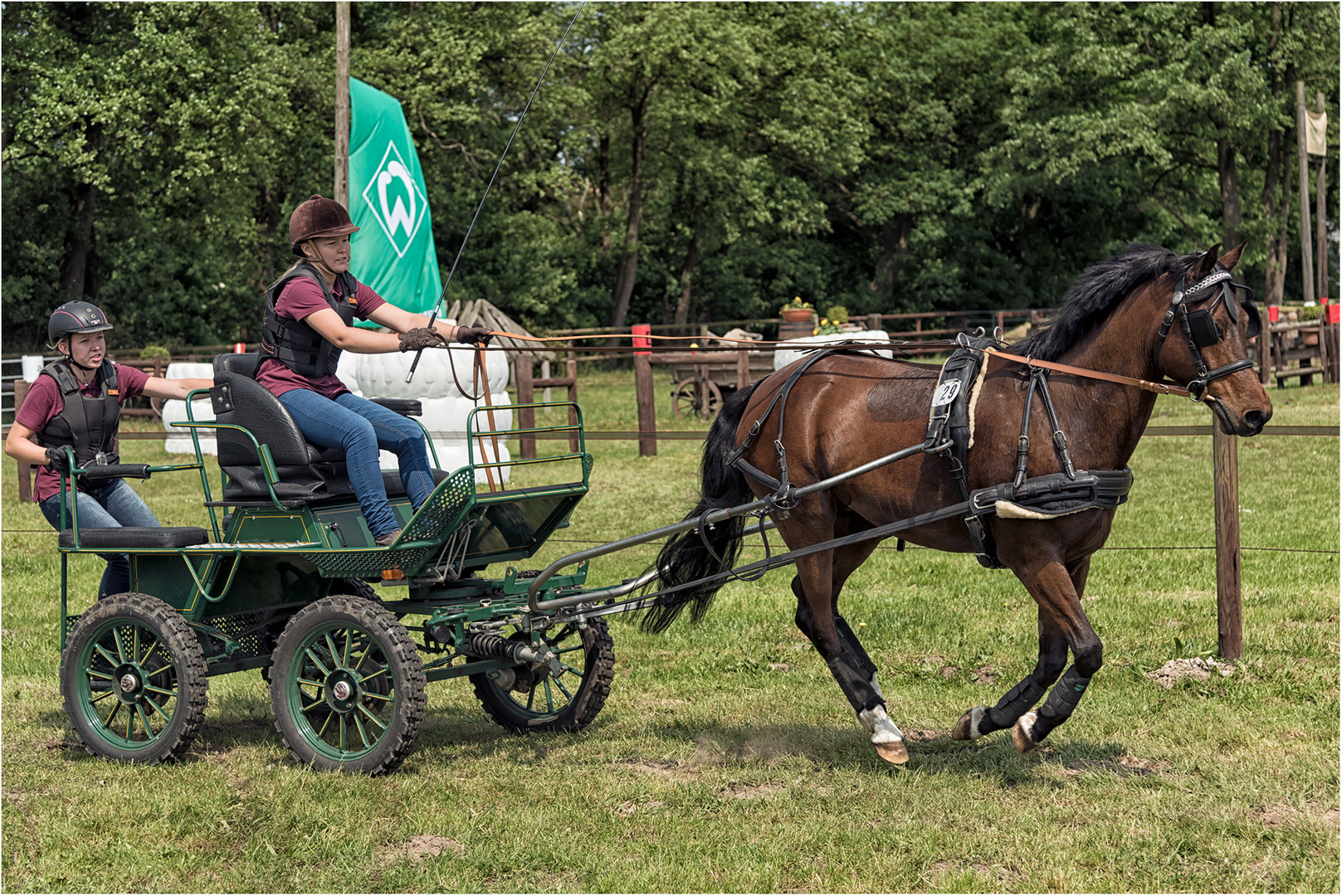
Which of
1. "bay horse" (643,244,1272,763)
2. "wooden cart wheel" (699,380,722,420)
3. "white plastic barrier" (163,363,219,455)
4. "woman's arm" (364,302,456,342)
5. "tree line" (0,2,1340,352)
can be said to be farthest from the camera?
"tree line" (0,2,1340,352)

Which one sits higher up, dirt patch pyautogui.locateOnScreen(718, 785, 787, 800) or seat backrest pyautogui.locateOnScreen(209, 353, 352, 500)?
seat backrest pyautogui.locateOnScreen(209, 353, 352, 500)

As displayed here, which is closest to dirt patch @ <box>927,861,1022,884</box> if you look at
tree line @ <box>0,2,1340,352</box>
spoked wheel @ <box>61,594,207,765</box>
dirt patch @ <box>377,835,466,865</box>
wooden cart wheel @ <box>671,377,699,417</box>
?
dirt patch @ <box>377,835,466,865</box>

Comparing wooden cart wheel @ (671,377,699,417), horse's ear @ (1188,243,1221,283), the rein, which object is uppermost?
horse's ear @ (1188,243,1221,283)

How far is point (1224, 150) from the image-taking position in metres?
33.0

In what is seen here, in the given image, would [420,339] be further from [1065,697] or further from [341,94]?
[341,94]

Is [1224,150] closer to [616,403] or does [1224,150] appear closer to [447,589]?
[616,403]

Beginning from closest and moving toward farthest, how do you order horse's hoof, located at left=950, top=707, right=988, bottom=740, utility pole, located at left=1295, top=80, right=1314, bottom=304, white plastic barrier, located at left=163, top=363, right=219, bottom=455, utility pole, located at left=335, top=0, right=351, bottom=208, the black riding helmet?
horse's hoof, located at left=950, top=707, right=988, bottom=740
the black riding helmet
white plastic barrier, located at left=163, top=363, right=219, bottom=455
utility pole, located at left=335, top=0, right=351, bottom=208
utility pole, located at left=1295, top=80, right=1314, bottom=304

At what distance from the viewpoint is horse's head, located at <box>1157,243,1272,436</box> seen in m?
4.51

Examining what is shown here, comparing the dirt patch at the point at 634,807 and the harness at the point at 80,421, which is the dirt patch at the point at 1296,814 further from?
the harness at the point at 80,421

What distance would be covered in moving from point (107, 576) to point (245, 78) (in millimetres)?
22885

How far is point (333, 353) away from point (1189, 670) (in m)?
4.53

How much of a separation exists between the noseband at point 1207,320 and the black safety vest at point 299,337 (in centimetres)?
340

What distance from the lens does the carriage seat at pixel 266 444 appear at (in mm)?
5336

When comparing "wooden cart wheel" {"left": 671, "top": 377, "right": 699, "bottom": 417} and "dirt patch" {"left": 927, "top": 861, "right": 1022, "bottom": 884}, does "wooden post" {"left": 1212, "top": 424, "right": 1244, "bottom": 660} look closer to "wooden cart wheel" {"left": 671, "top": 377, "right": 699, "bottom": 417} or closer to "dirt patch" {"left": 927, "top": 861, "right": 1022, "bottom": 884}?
"dirt patch" {"left": 927, "top": 861, "right": 1022, "bottom": 884}
